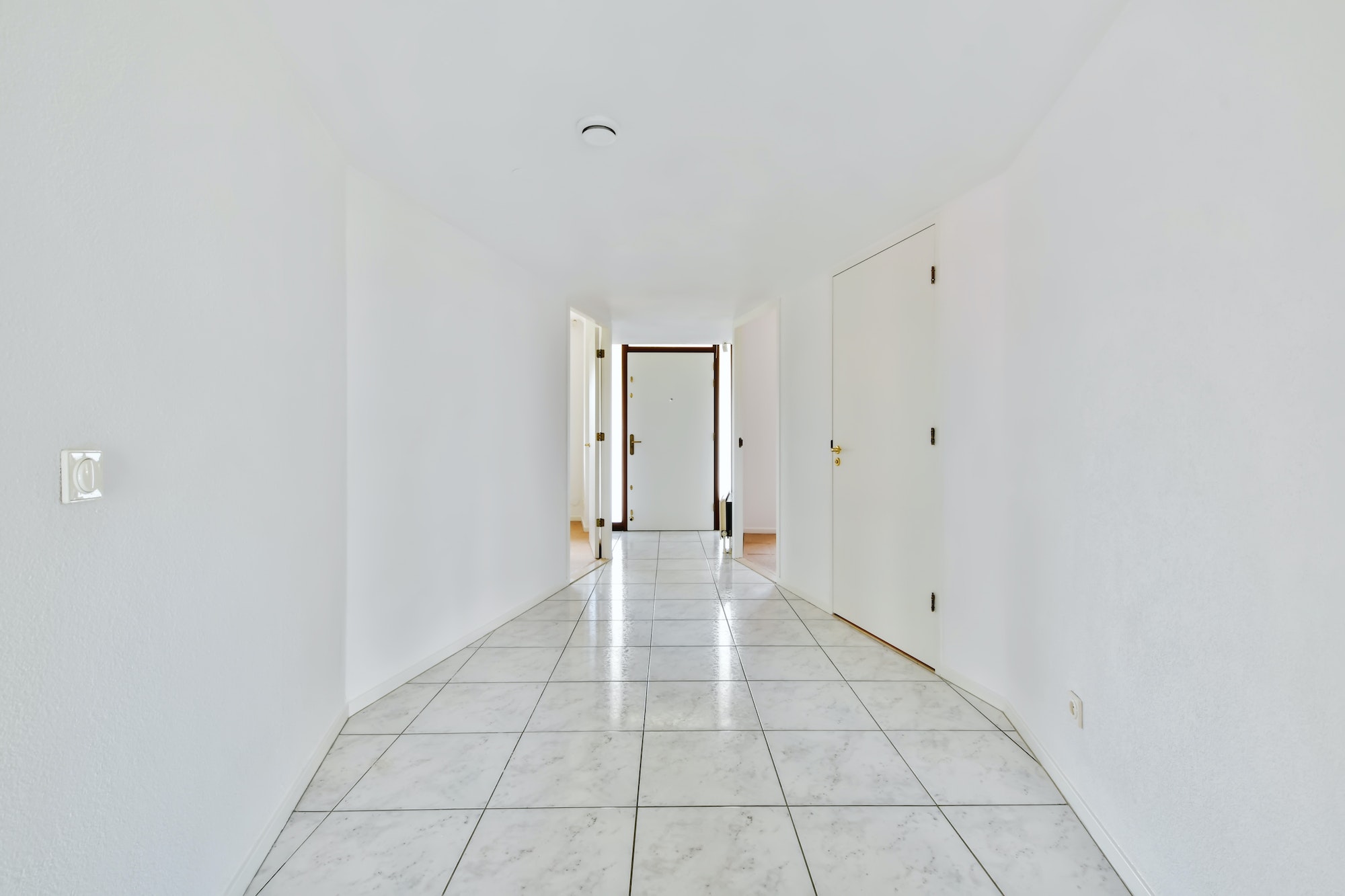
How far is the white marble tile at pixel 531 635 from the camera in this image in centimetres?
288

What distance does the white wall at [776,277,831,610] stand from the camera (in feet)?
11.2

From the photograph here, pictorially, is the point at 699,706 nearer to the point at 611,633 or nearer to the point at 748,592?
the point at 611,633

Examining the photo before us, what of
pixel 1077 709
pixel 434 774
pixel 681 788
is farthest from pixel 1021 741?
pixel 434 774

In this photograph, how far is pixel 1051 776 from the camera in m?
1.73

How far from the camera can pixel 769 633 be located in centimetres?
306

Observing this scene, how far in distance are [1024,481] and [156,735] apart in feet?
8.11

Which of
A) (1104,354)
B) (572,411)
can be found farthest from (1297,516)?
(572,411)

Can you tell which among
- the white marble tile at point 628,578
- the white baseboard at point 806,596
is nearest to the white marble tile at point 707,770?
the white baseboard at point 806,596

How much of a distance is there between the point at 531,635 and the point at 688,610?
40.2 inches

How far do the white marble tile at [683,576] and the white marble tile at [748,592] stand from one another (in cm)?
16

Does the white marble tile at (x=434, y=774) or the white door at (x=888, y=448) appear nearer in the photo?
the white marble tile at (x=434, y=774)

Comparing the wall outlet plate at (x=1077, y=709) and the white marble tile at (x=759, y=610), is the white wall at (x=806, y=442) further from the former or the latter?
the wall outlet plate at (x=1077, y=709)

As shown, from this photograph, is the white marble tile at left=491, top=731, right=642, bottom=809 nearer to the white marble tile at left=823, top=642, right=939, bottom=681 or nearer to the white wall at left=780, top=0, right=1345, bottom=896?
the white marble tile at left=823, top=642, right=939, bottom=681

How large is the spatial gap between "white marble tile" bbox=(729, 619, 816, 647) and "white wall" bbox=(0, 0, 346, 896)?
205 centimetres
